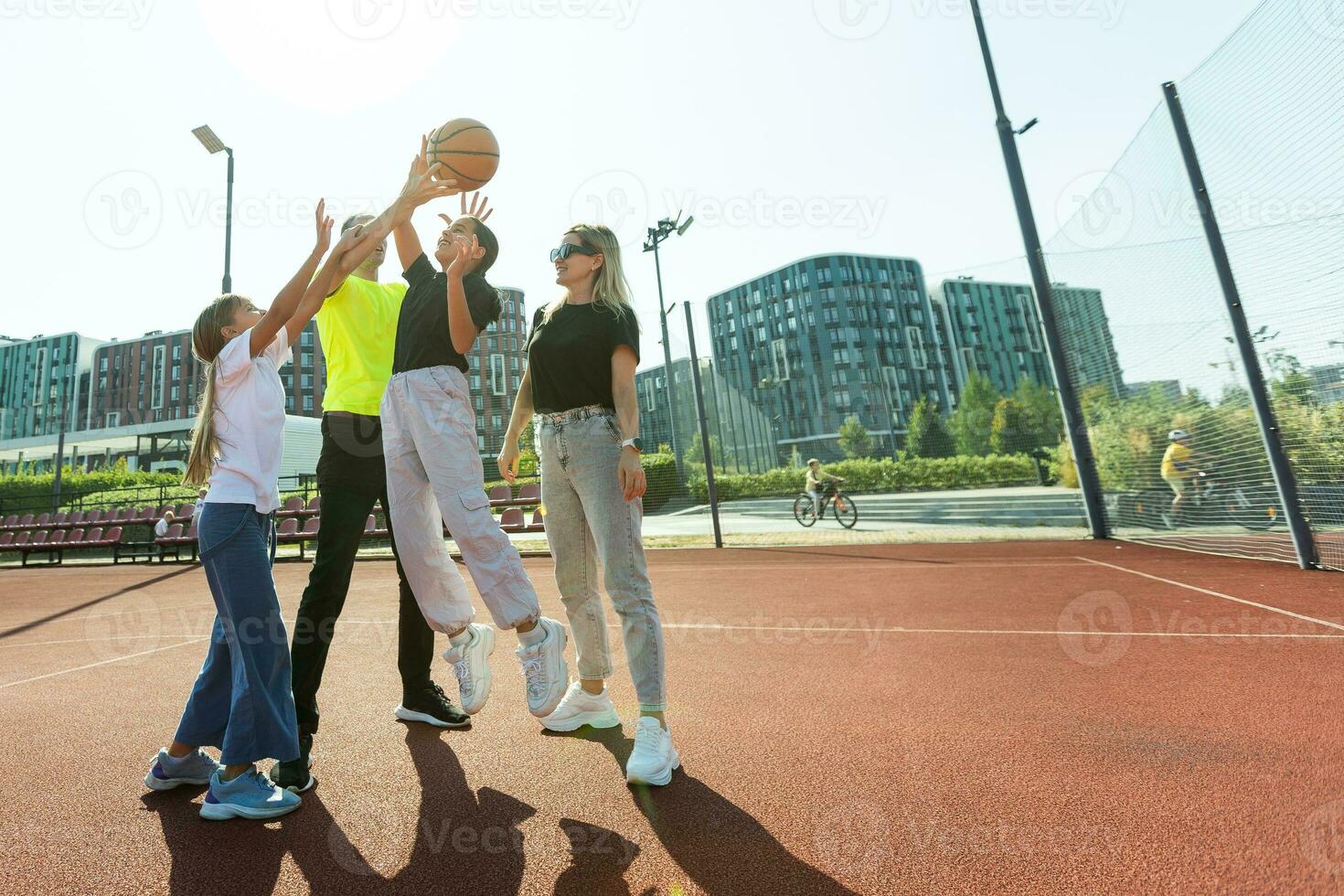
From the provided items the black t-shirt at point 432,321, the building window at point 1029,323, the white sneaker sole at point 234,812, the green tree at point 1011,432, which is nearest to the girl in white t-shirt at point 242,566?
the white sneaker sole at point 234,812

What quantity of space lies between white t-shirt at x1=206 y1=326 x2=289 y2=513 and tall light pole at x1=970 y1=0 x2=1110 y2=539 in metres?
9.64

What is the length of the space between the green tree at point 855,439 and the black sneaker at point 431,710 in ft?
35.7

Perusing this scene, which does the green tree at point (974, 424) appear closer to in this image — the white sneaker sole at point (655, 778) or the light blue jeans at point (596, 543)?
the light blue jeans at point (596, 543)

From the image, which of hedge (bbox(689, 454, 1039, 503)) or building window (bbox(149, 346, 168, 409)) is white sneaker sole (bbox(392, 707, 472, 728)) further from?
building window (bbox(149, 346, 168, 409))

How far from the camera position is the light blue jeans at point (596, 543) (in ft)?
7.12

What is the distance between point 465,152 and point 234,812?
8.97 ft

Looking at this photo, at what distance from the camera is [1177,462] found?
24.5 ft

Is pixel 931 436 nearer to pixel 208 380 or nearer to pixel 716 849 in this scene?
pixel 716 849

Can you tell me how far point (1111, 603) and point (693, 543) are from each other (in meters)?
7.31

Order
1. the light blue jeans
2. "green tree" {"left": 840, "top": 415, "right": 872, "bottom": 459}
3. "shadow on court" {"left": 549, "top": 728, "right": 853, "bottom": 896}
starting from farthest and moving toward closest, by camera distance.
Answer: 1. "green tree" {"left": 840, "top": 415, "right": 872, "bottom": 459}
2. the light blue jeans
3. "shadow on court" {"left": 549, "top": 728, "right": 853, "bottom": 896}

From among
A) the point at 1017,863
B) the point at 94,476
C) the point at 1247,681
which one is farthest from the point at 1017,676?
the point at 94,476

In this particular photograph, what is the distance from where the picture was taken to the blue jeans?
73.4 inches

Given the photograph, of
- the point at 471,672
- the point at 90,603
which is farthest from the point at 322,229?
the point at 90,603

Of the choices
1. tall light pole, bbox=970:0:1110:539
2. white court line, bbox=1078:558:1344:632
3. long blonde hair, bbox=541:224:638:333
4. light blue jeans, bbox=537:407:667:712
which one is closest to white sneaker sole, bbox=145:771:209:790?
light blue jeans, bbox=537:407:667:712
